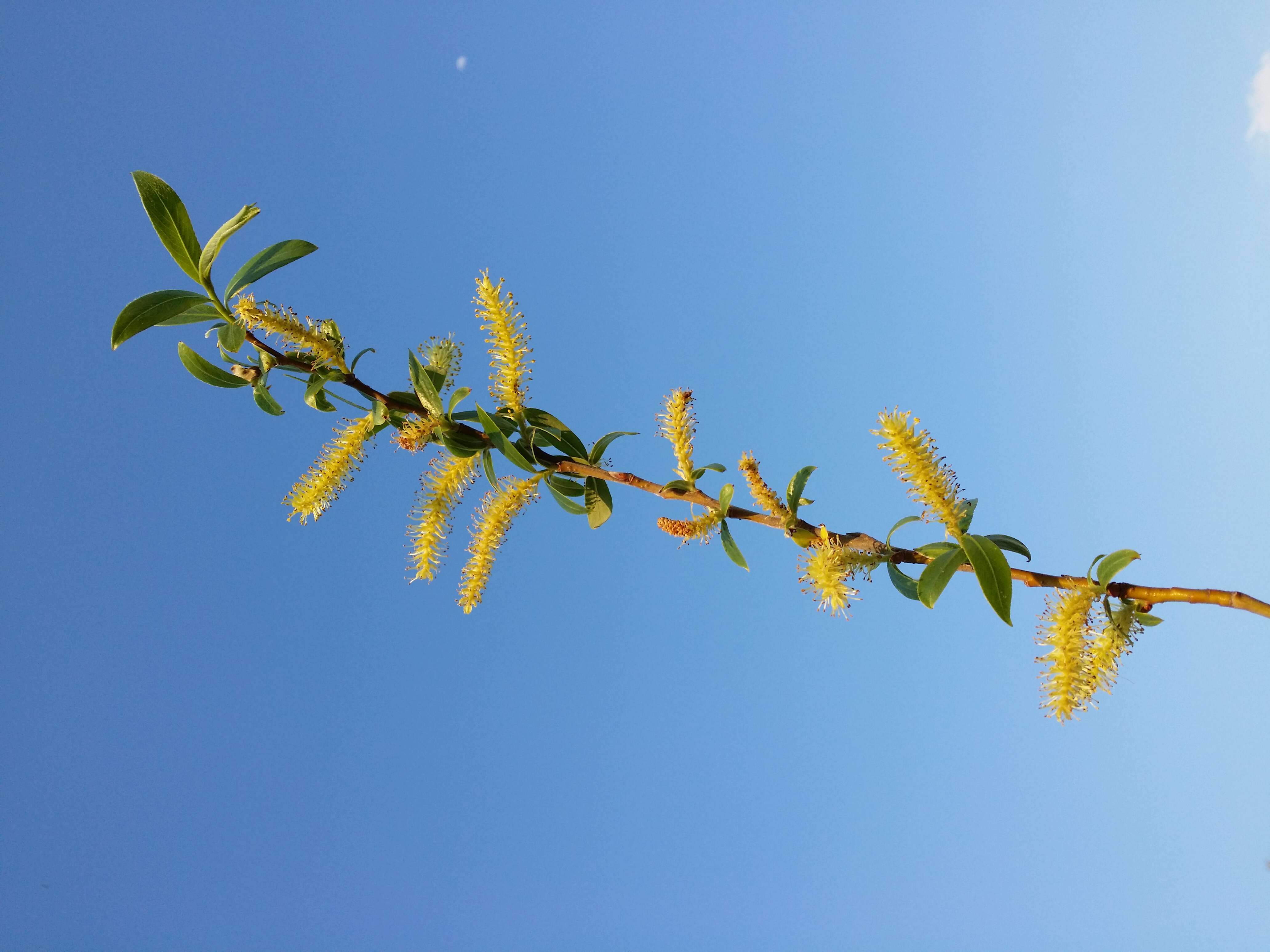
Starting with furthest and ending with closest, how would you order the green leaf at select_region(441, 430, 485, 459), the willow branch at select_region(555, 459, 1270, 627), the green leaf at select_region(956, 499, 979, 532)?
the green leaf at select_region(441, 430, 485, 459)
the green leaf at select_region(956, 499, 979, 532)
the willow branch at select_region(555, 459, 1270, 627)

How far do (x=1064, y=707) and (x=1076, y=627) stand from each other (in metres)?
0.15

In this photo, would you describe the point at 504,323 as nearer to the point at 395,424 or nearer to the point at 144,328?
the point at 395,424

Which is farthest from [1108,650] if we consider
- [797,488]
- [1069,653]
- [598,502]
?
[598,502]

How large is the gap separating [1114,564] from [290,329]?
1.78 metres

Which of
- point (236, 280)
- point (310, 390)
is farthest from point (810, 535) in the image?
point (236, 280)

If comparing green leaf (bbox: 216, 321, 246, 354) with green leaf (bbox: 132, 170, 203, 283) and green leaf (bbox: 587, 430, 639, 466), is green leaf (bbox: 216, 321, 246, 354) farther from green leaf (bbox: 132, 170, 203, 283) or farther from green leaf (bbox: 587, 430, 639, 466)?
green leaf (bbox: 587, 430, 639, 466)

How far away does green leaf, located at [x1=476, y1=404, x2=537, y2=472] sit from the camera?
5.75 ft

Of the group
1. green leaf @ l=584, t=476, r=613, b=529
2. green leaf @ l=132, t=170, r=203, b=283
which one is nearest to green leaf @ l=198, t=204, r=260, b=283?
green leaf @ l=132, t=170, r=203, b=283

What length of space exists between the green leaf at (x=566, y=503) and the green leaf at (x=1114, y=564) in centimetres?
111

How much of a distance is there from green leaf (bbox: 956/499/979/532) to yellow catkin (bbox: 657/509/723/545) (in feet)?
1.57

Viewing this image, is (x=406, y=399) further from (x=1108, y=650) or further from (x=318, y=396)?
(x=1108, y=650)

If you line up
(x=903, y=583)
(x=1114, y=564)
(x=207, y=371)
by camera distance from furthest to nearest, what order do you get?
(x=207, y=371) → (x=903, y=583) → (x=1114, y=564)

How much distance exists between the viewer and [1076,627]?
1.44 metres

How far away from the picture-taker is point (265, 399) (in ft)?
6.26
